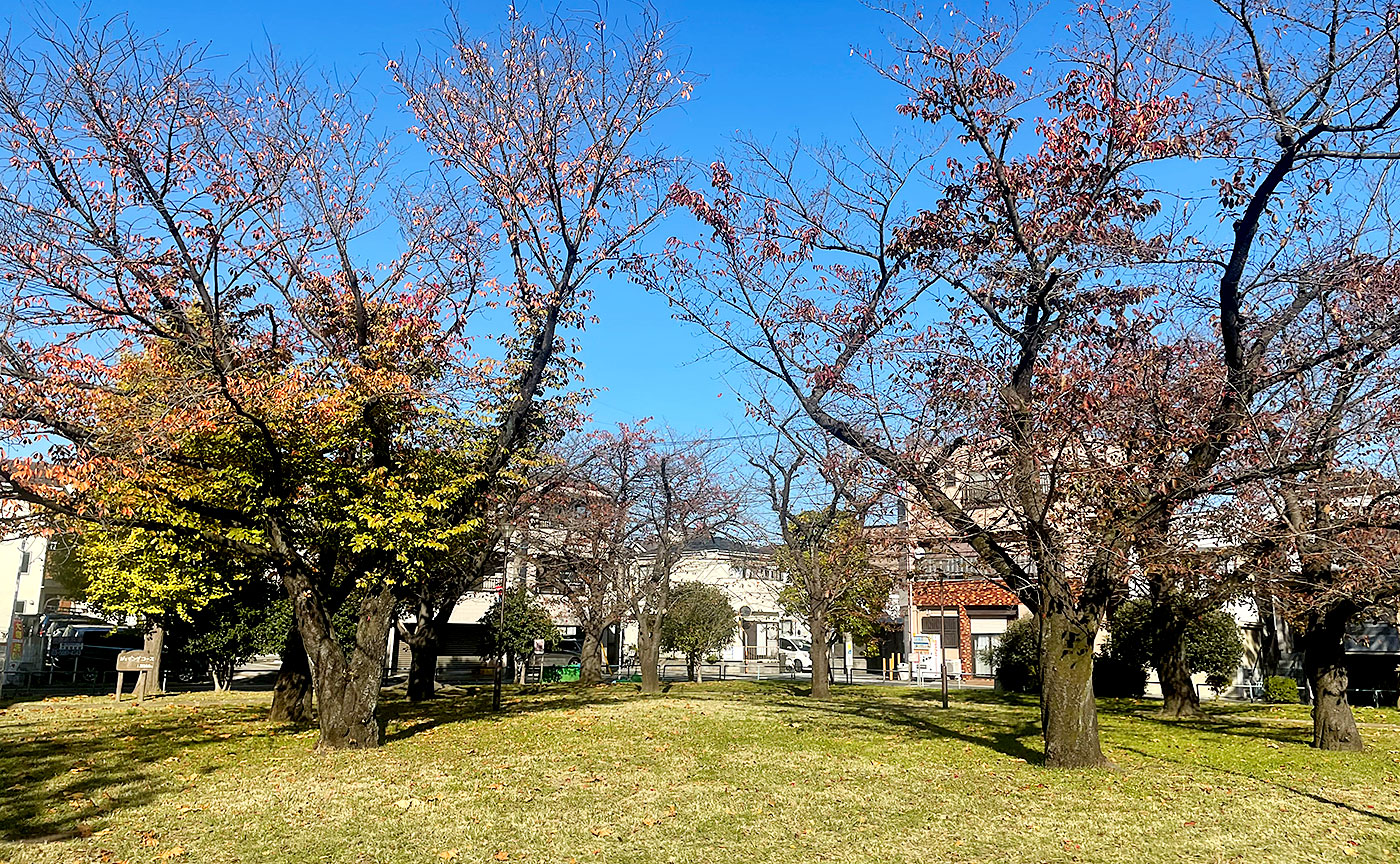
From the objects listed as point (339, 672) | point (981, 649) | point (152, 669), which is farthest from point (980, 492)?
point (981, 649)

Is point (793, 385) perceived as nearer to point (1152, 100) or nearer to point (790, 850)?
point (1152, 100)

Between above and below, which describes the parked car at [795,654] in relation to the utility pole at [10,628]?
below

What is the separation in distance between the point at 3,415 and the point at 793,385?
8582 mm

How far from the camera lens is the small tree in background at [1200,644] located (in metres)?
25.5

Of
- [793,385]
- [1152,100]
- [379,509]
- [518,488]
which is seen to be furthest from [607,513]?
[1152,100]

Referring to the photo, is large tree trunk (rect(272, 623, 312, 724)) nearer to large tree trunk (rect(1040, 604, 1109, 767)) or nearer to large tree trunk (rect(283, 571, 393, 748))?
large tree trunk (rect(283, 571, 393, 748))

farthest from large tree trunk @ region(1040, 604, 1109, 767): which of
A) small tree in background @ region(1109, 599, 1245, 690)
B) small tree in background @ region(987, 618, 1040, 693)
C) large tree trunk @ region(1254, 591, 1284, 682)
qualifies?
large tree trunk @ region(1254, 591, 1284, 682)

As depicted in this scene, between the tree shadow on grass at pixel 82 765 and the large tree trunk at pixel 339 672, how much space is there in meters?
1.70

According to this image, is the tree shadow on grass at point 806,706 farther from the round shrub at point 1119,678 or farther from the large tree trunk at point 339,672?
the round shrub at point 1119,678

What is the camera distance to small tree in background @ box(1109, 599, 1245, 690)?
25.5m

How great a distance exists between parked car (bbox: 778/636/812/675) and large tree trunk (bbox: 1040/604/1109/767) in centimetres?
2536

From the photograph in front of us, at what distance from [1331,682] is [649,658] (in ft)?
53.0

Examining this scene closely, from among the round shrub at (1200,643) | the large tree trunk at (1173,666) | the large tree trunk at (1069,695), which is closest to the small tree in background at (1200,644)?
the round shrub at (1200,643)

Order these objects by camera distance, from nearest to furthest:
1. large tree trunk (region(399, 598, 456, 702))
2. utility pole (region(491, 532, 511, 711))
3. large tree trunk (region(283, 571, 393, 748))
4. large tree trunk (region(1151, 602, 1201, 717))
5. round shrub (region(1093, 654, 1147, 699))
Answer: large tree trunk (region(283, 571, 393, 748)), utility pole (region(491, 532, 511, 711)), large tree trunk (region(1151, 602, 1201, 717)), large tree trunk (region(399, 598, 456, 702)), round shrub (region(1093, 654, 1147, 699))
